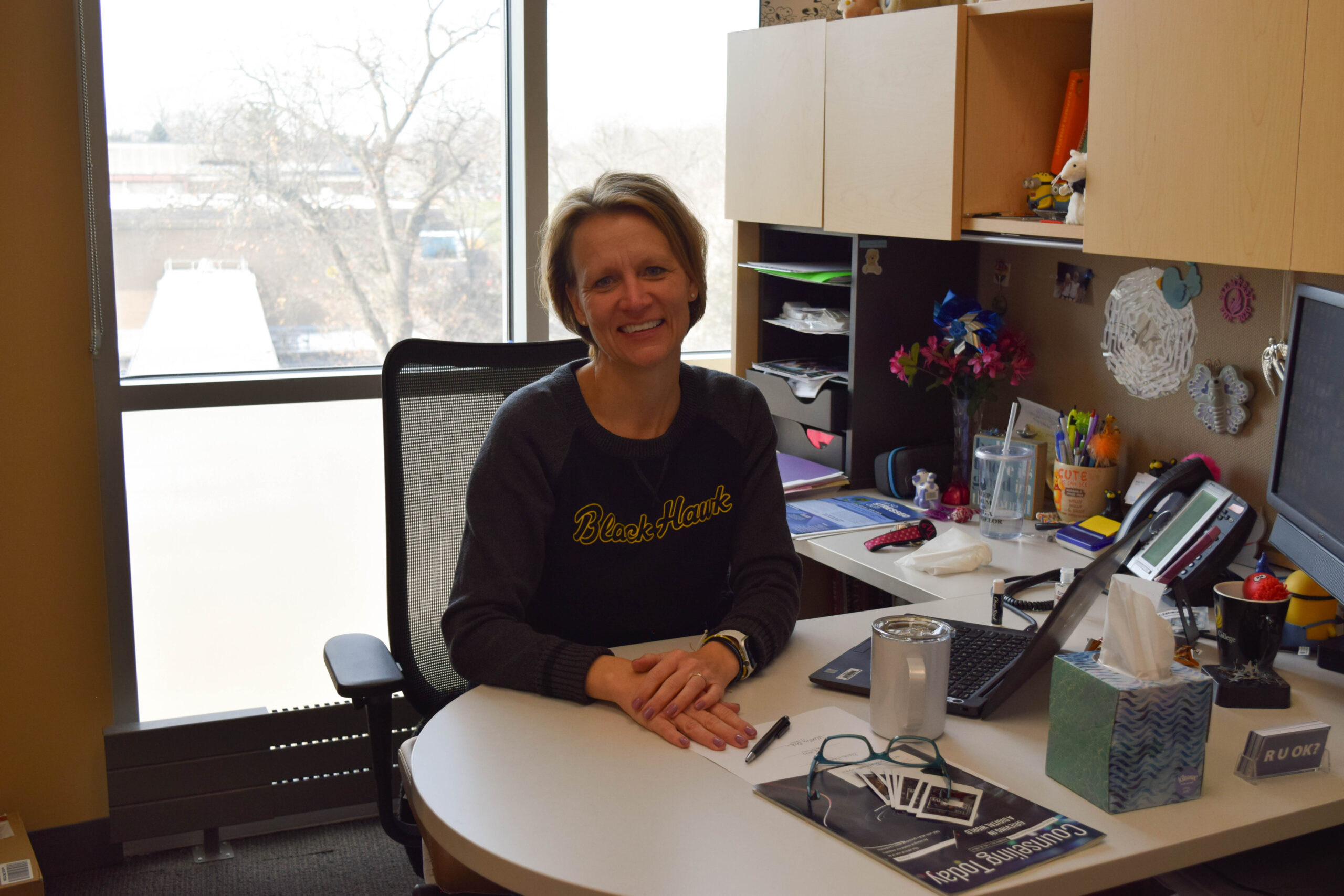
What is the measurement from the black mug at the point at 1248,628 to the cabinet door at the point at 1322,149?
43 cm

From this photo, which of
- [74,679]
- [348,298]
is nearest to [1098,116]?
[348,298]

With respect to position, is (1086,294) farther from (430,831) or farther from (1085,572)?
(430,831)

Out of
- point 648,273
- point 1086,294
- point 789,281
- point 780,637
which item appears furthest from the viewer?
point 789,281

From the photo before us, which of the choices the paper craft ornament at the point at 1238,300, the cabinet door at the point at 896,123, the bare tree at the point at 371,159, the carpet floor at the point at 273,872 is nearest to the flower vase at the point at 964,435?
the cabinet door at the point at 896,123

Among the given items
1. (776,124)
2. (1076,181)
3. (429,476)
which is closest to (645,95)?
(776,124)

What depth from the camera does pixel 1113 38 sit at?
1695 millimetres

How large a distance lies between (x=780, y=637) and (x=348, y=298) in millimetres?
1514

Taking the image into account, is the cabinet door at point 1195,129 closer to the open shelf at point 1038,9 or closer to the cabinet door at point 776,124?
the open shelf at point 1038,9

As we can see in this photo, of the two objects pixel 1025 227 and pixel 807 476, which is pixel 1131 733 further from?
pixel 807 476

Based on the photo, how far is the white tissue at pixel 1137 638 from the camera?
1.05 meters

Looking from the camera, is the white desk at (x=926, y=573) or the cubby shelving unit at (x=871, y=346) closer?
the white desk at (x=926, y=573)

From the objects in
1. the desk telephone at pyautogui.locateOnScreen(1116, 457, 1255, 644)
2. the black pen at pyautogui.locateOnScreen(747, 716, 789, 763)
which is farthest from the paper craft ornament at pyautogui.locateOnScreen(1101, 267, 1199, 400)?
the black pen at pyautogui.locateOnScreen(747, 716, 789, 763)

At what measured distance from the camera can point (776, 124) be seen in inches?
97.6

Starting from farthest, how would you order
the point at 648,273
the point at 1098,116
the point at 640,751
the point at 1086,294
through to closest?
the point at 1086,294 < the point at 1098,116 < the point at 648,273 < the point at 640,751
